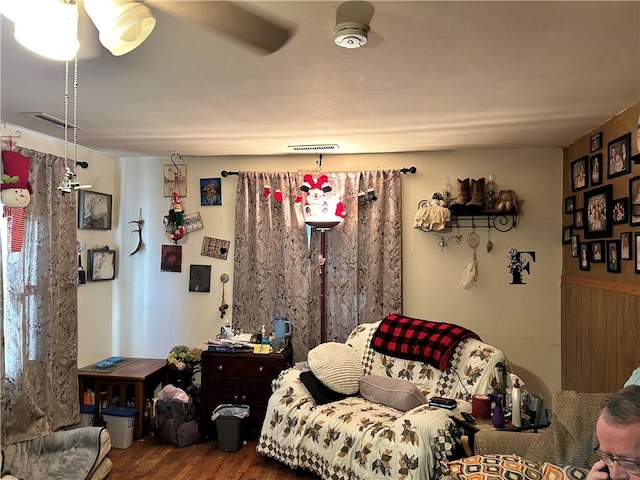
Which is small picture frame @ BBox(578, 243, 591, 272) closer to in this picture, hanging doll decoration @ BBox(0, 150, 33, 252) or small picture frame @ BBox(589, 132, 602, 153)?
small picture frame @ BBox(589, 132, 602, 153)

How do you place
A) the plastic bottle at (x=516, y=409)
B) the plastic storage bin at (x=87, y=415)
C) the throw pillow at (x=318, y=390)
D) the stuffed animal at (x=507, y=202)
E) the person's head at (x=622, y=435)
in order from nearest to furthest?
the person's head at (x=622, y=435), the plastic bottle at (x=516, y=409), the throw pillow at (x=318, y=390), the plastic storage bin at (x=87, y=415), the stuffed animal at (x=507, y=202)

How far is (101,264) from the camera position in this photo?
4215 mm

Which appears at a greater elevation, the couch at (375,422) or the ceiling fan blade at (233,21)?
the ceiling fan blade at (233,21)

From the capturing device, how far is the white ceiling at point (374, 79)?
67.9 inches

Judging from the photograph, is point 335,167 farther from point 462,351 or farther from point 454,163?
point 462,351

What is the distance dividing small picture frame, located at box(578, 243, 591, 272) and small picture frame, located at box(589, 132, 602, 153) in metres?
0.65

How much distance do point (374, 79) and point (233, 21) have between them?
0.81 meters

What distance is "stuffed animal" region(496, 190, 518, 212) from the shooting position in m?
3.79

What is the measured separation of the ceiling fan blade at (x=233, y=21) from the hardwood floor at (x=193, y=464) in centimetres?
264

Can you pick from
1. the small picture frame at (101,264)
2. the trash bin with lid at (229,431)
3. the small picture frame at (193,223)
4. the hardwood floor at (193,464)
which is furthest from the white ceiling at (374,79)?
the hardwood floor at (193,464)

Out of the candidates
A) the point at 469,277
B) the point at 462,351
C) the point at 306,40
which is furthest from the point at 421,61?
Result: the point at 469,277

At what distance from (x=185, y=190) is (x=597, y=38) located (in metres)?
3.43

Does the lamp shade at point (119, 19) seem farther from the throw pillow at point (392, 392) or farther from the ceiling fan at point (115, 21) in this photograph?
the throw pillow at point (392, 392)

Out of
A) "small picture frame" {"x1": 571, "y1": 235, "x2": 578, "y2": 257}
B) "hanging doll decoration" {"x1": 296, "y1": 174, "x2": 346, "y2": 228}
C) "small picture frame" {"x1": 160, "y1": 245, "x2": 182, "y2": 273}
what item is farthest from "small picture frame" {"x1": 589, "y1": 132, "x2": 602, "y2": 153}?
"small picture frame" {"x1": 160, "y1": 245, "x2": 182, "y2": 273}
